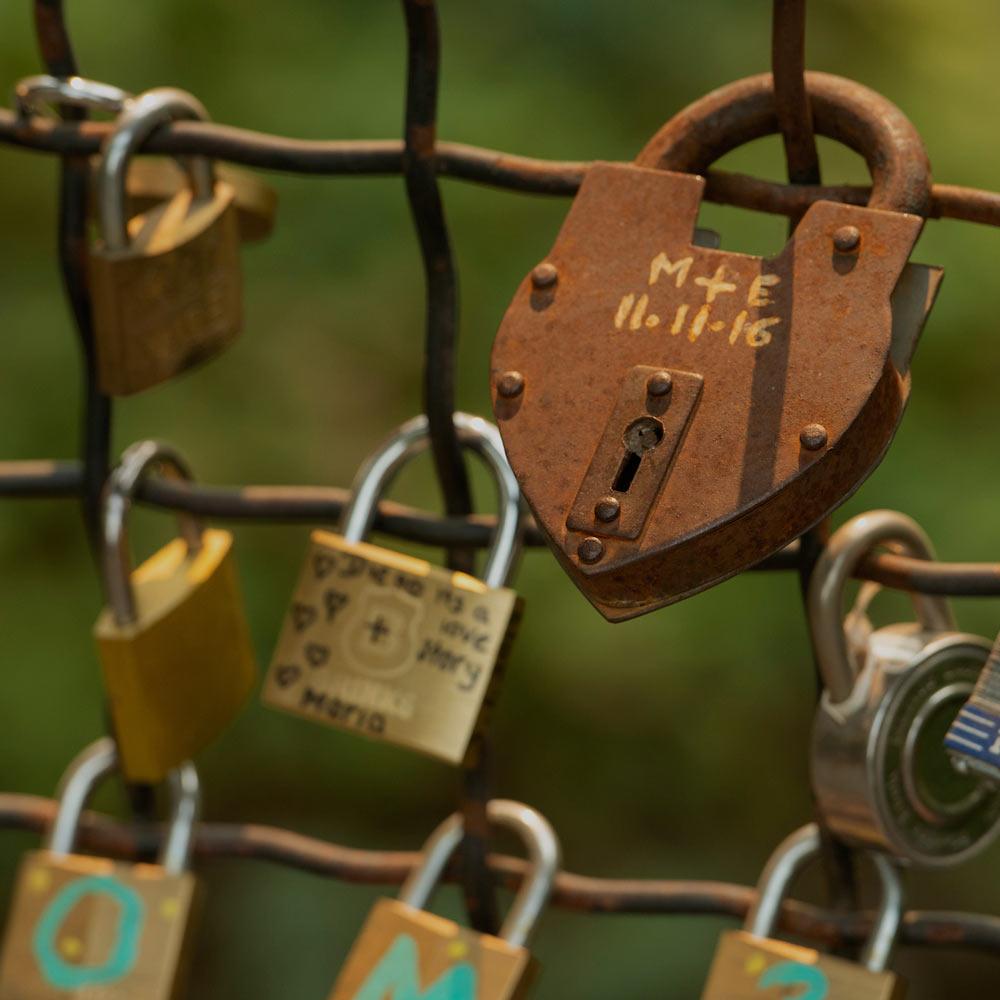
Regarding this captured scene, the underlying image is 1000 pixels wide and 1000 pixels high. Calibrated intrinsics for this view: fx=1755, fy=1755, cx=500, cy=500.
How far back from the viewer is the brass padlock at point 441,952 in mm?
756

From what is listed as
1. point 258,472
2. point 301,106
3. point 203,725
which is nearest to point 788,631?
point 258,472

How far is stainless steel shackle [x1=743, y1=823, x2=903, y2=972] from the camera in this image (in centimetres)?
73

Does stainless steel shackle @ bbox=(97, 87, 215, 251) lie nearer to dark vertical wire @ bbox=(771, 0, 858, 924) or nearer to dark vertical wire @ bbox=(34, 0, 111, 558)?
dark vertical wire @ bbox=(34, 0, 111, 558)

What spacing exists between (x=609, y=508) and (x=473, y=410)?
51.3 inches

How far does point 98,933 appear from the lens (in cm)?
82

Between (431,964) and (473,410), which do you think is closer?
(431,964)

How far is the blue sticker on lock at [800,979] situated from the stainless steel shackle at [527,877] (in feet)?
0.37

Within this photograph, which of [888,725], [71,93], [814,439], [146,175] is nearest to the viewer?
[814,439]

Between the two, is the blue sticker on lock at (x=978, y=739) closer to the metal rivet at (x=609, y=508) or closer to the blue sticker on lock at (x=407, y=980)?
the metal rivet at (x=609, y=508)

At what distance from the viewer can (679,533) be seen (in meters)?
0.56

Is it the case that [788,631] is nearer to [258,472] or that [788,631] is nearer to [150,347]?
[258,472]

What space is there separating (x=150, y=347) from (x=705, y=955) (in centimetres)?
120

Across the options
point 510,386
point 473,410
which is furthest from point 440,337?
point 473,410

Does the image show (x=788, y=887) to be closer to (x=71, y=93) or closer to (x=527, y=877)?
(x=527, y=877)
